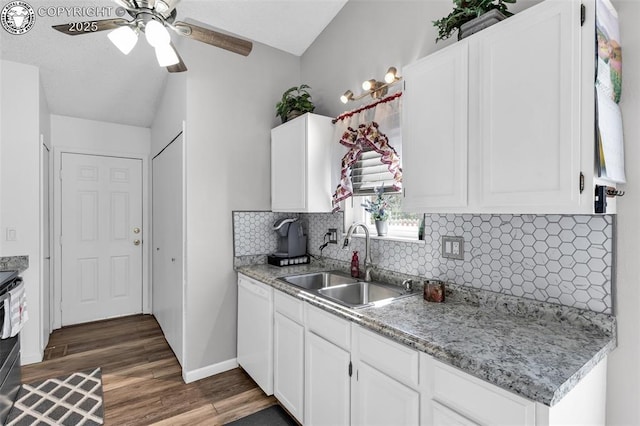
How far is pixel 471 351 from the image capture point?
3.71 feet

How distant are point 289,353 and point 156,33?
1895 millimetres

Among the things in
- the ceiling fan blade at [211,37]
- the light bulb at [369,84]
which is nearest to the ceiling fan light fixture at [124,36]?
the ceiling fan blade at [211,37]

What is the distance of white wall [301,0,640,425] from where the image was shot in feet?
4.09

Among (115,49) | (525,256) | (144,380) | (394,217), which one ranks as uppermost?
(115,49)

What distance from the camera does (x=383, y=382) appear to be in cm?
141

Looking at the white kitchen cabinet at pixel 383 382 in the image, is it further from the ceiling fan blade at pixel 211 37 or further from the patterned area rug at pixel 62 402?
the patterned area rug at pixel 62 402

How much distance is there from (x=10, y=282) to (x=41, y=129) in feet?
4.86

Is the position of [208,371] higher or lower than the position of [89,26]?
lower

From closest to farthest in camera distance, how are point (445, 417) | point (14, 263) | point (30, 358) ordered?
point (445, 417), point (14, 263), point (30, 358)

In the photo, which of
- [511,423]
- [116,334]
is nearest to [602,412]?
[511,423]

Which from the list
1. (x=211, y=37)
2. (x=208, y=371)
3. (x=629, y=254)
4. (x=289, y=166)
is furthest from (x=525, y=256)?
(x=208, y=371)

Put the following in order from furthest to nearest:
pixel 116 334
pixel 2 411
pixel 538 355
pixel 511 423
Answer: pixel 116 334, pixel 2 411, pixel 538 355, pixel 511 423

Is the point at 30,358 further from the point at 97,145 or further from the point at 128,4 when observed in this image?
the point at 128,4

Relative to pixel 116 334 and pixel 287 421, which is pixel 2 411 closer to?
pixel 116 334
